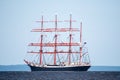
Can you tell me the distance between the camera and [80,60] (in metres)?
185

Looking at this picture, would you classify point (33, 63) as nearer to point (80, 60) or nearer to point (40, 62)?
point (40, 62)

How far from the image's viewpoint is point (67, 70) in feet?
606

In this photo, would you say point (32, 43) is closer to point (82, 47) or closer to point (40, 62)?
point (40, 62)

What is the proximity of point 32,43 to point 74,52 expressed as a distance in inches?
656

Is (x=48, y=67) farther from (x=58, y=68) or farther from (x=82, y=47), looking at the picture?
(x=82, y=47)

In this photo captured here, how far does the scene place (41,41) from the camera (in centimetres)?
18700

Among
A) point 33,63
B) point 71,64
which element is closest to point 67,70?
point 71,64

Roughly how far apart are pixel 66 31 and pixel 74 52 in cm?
872

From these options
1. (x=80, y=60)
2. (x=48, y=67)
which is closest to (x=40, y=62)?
(x=48, y=67)

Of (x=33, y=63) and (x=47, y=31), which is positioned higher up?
(x=47, y=31)

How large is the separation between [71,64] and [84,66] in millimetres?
5071

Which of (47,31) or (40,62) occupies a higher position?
(47,31)

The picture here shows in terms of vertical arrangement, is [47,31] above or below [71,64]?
above

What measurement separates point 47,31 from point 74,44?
11678 mm
